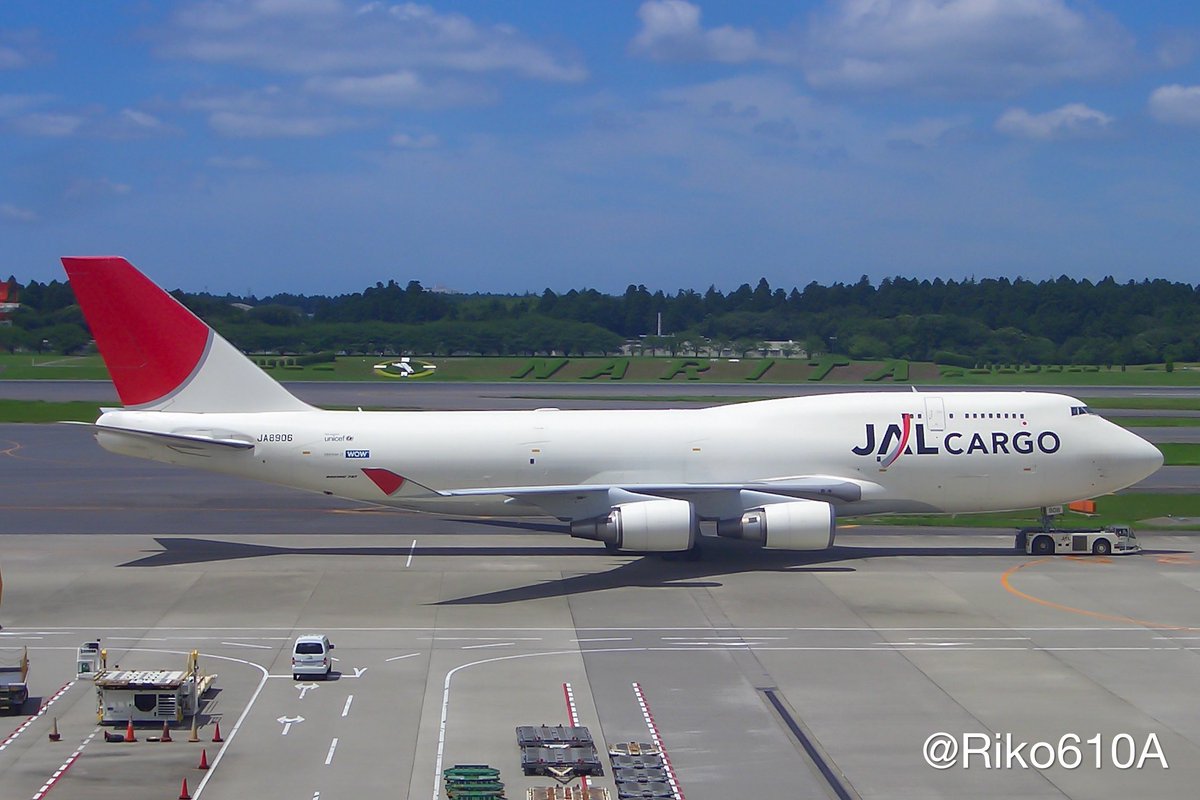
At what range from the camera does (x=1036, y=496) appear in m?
37.8

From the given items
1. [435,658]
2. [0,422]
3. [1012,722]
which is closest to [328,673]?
[435,658]

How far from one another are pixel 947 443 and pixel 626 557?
1039cm

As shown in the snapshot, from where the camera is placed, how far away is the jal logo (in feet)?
122

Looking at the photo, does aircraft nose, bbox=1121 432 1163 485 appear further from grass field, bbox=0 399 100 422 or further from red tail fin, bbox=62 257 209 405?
grass field, bbox=0 399 100 422

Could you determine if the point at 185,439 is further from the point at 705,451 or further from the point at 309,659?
the point at 705,451

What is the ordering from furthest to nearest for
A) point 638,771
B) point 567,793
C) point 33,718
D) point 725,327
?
point 725,327
point 33,718
point 638,771
point 567,793

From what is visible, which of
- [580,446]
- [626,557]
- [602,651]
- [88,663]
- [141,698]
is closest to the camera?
[141,698]

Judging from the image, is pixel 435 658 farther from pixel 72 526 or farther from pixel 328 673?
pixel 72 526

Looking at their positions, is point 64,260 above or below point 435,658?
above

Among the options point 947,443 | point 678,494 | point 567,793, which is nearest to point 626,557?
point 678,494

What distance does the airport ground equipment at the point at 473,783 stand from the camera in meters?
17.3

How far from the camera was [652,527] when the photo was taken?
33688 millimetres

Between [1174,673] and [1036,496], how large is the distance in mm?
13550

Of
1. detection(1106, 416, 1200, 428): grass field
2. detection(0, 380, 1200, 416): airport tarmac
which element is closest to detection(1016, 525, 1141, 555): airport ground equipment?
detection(1106, 416, 1200, 428): grass field
